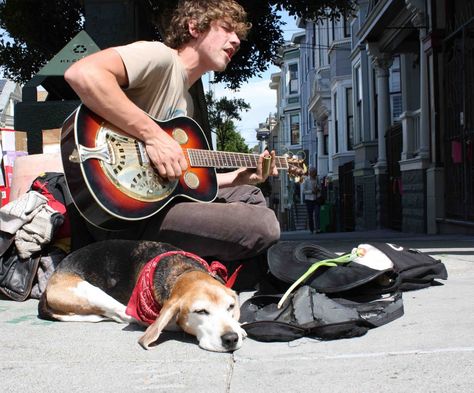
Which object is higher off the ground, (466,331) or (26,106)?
(26,106)

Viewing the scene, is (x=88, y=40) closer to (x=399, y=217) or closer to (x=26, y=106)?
(x=26, y=106)

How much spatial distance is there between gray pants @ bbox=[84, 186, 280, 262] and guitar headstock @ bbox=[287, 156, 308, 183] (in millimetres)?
659

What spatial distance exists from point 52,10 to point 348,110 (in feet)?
52.0

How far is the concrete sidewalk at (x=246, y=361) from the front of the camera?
2043 millimetres

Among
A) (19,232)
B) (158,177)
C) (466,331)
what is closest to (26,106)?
(19,232)

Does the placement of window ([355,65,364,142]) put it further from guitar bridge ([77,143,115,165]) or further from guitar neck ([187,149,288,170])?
guitar bridge ([77,143,115,165])

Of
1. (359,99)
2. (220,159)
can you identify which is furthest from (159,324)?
(359,99)

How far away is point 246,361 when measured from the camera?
92.4 inches

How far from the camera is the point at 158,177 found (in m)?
3.45

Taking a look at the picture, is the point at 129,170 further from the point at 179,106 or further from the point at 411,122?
the point at 411,122

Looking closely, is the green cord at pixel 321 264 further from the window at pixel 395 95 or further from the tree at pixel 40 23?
the window at pixel 395 95

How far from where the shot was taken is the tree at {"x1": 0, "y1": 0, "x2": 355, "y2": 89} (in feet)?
35.5

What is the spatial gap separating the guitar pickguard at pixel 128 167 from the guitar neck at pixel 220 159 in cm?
27

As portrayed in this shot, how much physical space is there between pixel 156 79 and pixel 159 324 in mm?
1564
